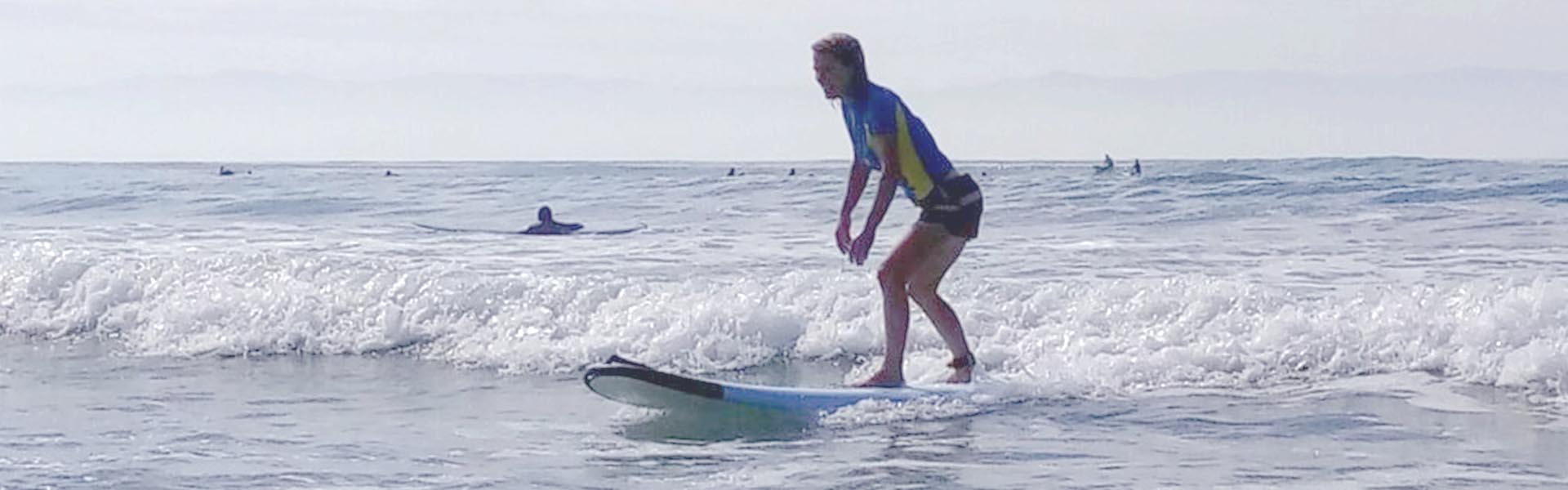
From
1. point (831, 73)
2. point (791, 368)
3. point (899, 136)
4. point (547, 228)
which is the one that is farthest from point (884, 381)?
point (547, 228)

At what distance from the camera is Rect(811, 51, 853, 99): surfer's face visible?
7.71 metres

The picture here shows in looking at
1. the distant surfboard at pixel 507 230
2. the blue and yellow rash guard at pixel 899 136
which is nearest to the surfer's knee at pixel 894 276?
the blue and yellow rash guard at pixel 899 136

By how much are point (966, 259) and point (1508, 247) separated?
5.36 metres

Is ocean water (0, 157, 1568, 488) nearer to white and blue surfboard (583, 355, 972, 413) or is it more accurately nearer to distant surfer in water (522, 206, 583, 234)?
white and blue surfboard (583, 355, 972, 413)

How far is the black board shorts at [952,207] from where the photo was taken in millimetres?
8039

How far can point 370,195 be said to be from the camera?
37.7m

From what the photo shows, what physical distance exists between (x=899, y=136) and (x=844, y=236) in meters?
0.47

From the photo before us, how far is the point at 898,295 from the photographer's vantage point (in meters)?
8.20

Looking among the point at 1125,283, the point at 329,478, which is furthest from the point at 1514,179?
the point at 329,478

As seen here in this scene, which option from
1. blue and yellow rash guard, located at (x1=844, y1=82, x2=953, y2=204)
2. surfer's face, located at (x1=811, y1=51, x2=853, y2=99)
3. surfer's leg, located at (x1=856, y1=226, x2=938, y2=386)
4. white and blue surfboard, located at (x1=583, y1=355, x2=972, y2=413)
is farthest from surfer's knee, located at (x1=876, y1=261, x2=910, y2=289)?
surfer's face, located at (x1=811, y1=51, x2=853, y2=99)

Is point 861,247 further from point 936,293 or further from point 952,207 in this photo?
point 936,293

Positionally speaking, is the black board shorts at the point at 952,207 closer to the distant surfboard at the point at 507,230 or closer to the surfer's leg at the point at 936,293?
the surfer's leg at the point at 936,293

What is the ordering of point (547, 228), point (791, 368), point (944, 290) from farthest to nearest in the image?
point (547, 228)
point (944, 290)
point (791, 368)

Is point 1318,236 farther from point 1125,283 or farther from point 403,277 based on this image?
point 403,277
